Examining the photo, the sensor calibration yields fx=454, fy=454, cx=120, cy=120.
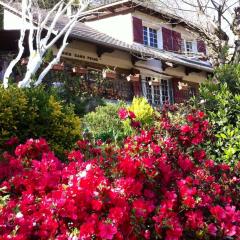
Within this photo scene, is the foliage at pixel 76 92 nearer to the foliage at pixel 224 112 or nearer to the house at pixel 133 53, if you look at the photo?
the house at pixel 133 53

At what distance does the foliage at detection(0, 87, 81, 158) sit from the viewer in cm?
652

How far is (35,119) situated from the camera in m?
6.86

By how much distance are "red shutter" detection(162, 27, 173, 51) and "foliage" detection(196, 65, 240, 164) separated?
18490 mm

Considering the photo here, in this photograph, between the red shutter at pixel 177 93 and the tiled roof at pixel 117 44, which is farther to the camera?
the red shutter at pixel 177 93

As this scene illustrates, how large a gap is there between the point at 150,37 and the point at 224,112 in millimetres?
18922

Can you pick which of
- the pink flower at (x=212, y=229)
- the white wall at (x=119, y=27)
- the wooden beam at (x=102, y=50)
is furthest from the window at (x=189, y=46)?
the pink flower at (x=212, y=229)

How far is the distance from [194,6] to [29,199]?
493 inches

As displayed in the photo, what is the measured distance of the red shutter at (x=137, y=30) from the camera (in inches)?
899

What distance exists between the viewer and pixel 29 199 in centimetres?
277

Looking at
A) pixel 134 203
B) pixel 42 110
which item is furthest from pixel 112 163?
pixel 42 110

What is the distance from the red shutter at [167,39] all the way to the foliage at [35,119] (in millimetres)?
18231

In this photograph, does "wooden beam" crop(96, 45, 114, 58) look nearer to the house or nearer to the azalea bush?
the house

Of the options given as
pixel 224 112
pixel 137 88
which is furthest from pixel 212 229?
pixel 137 88

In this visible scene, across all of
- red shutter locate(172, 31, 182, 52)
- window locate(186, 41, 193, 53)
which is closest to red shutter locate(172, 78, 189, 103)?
red shutter locate(172, 31, 182, 52)
